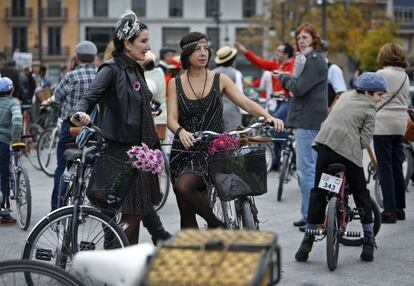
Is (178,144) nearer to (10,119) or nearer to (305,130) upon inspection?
(305,130)

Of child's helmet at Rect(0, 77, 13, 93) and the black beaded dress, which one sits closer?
the black beaded dress

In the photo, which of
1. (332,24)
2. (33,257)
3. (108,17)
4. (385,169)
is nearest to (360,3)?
(332,24)

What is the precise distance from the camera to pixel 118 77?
19.7 feet

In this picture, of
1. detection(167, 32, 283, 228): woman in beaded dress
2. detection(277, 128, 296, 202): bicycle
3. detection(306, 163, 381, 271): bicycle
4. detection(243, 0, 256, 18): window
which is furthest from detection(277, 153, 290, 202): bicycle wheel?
detection(243, 0, 256, 18): window

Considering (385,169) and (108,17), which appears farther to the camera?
(108,17)

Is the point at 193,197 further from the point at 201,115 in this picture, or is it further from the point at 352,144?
the point at 352,144

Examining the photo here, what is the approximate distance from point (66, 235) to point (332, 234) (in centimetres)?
234

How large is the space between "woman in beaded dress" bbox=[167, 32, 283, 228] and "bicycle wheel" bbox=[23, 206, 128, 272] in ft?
2.85

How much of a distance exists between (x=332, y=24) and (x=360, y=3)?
3404 millimetres

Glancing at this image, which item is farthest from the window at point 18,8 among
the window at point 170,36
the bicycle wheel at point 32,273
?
the bicycle wheel at point 32,273

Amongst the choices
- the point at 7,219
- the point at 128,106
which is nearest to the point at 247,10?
the point at 7,219

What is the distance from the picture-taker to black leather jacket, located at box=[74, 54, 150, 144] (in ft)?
19.7

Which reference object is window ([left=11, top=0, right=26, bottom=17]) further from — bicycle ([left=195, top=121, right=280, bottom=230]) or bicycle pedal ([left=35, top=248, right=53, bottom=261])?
bicycle pedal ([left=35, top=248, right=53, bottom=261])

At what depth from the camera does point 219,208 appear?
660cm
